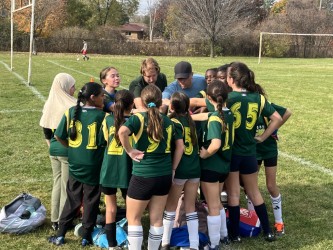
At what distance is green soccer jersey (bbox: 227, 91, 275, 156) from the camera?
4.25 m

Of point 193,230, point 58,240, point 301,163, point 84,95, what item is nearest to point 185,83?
point 84,95

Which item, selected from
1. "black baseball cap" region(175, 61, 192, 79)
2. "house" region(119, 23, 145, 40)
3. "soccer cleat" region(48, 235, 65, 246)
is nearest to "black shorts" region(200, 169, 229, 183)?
"black baseball cap" region(175, 61, 192, 79)

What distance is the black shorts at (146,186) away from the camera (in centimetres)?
368

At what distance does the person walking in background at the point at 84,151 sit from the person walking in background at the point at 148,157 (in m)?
0.55

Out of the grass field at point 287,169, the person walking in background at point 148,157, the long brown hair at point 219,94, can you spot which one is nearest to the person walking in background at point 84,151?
the grass field at point 287,169

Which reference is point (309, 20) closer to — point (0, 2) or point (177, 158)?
point (0, 2)

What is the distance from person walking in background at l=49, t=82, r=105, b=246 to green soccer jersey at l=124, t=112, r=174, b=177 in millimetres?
577

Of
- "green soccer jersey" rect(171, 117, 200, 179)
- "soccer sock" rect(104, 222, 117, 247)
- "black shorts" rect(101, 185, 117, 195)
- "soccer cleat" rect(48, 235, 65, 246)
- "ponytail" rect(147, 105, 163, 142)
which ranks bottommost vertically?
"soccer cleat" rect(48, 235, 65, 246)

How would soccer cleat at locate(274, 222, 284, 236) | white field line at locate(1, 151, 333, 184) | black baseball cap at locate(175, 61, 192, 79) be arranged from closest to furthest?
soccer cleat at locate(274, 222, 284, 236)
black baseball cap at locate(175, 61, 192, 79)
white field line at locate(1, 151, 333, 184)

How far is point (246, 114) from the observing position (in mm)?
4258

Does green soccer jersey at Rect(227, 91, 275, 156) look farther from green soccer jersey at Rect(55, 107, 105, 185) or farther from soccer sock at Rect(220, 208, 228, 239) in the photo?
green soccer jersey at Rect(55, 107, 105, 185)

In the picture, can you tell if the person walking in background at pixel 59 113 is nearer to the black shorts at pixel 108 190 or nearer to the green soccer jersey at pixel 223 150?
the black shorts at pixel 108 190

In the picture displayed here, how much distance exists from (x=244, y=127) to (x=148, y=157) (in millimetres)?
A: 1152

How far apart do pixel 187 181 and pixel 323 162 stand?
4196 mm
